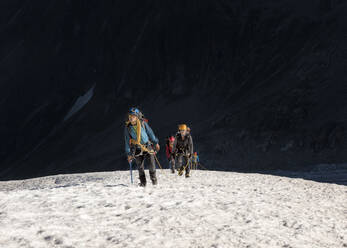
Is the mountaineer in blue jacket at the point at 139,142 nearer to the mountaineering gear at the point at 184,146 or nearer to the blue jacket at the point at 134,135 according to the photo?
the blue jacket at the point at 134,135

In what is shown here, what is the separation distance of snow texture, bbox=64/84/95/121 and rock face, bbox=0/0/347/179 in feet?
2.81

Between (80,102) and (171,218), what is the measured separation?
202 ft

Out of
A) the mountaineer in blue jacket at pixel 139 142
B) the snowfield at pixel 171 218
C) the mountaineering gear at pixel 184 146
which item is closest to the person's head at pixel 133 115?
the mountaineer in blue jacket at pixel 139 142

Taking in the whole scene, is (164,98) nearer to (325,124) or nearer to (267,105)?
(267,105)

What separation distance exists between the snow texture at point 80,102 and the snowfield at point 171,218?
56.5 m

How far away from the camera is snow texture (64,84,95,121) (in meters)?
64.9

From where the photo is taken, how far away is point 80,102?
66.2 meters

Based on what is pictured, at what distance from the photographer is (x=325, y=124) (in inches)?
1167

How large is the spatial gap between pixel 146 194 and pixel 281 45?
39.4 meters

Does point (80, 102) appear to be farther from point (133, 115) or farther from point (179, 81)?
point (133, 115)

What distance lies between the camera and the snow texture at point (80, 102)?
213ft

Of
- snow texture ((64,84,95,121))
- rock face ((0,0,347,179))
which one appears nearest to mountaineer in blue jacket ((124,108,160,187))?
rock face ((0,0,347,179))

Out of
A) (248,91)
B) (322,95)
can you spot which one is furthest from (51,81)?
(322,95)

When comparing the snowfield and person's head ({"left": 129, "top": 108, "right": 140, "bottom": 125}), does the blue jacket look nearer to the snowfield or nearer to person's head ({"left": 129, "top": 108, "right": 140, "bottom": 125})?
person's head ({"left": 129, "top": 108, "right": 140, "bottom": 125})
